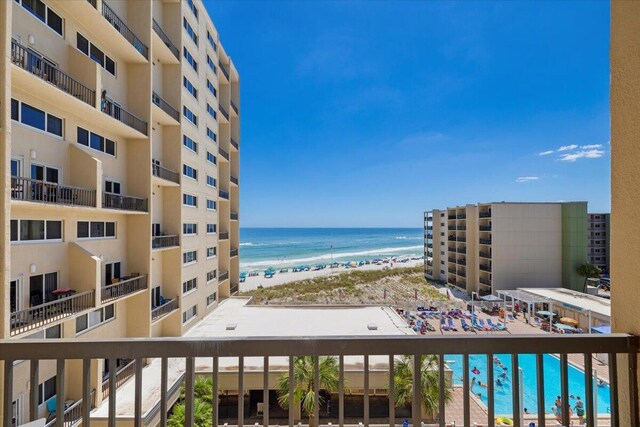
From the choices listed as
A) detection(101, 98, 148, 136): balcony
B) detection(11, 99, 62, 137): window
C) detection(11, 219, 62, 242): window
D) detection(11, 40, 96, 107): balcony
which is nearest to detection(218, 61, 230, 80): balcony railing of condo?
detection(101, 98, 148, 136): balcony

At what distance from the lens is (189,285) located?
496 inches

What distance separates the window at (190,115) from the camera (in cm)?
1224

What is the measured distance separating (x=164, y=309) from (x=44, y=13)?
8.59m

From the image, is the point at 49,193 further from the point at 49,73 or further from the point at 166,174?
the point at 166,174

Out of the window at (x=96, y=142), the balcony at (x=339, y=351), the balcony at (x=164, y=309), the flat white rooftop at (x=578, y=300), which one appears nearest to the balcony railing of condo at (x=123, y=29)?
the window at (x=96, y=142)

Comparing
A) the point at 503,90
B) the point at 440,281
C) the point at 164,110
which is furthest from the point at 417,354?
the point at 440,281

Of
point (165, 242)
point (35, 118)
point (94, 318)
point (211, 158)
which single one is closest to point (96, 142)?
point (35, 118)

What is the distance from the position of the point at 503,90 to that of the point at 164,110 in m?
23.0

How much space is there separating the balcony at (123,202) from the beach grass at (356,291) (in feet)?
43.6

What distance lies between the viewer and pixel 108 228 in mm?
8180

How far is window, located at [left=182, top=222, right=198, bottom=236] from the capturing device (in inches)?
477

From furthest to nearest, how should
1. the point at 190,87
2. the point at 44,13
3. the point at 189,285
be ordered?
the point at 190,87 → the point at 189,285 → the point at 44,13

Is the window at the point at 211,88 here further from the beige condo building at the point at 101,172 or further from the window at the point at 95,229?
the window at the point at 95,229

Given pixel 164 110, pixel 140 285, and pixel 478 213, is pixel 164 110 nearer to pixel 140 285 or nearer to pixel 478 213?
pixel 140 285
